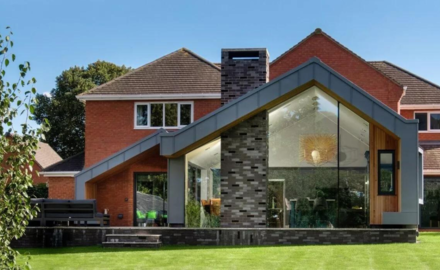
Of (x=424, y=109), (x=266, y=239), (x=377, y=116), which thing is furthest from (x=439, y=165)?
(x=266, y=239)

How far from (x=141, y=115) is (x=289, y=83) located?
14.5 metres

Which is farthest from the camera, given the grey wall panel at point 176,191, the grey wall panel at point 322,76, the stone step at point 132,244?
the grey wall panel at point 176,191

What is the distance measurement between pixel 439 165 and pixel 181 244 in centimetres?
1873

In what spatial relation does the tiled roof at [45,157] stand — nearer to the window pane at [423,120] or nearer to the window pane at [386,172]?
the window pane at [423,120]

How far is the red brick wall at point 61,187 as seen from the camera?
35594mm

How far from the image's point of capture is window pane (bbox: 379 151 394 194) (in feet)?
69.5

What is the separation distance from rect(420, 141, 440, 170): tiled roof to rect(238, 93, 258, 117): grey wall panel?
1592 centimetres

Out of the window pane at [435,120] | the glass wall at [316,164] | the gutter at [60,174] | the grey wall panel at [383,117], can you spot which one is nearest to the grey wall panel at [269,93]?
the glass wall at [316,164]

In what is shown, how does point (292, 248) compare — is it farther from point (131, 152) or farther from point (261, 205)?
point (131, 152)

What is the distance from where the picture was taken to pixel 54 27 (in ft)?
134

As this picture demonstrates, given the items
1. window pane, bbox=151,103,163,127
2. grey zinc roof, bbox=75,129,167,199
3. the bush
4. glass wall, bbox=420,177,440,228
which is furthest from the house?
the bush

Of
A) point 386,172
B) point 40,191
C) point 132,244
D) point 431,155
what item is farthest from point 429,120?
point 40,191

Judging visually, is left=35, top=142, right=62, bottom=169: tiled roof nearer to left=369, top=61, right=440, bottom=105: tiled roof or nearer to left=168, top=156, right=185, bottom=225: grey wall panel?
left=369, top=61, right=440, bottom=105: tiled roof

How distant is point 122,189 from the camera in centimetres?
3070
